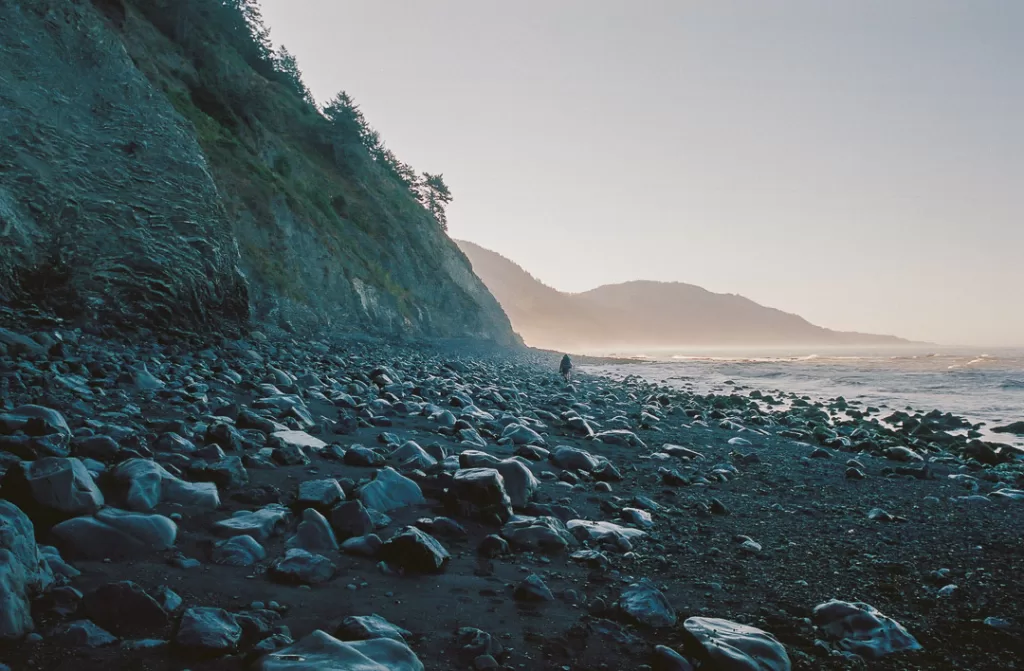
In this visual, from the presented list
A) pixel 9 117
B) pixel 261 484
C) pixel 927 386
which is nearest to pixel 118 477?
pixel 261 484

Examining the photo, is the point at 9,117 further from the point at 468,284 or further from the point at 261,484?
the point at 468,284

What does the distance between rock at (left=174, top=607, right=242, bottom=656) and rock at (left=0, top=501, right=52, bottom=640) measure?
37 cm

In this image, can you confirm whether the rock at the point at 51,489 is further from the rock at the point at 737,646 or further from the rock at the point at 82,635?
the rock at the point at 737,646

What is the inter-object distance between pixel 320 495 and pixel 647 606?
1.67 meters

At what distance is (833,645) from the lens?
207 centimetres

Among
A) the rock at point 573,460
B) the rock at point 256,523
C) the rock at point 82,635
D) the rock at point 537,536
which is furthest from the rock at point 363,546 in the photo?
the rock at point 573,460

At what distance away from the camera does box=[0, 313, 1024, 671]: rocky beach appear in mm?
1656

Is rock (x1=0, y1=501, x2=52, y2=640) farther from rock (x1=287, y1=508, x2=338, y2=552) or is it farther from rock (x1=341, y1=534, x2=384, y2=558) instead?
rock (x1=341, y1=534, x2=384, y2=558)

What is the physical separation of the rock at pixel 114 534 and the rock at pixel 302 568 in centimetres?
46

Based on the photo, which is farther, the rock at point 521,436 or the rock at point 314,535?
the rock at point 521,436

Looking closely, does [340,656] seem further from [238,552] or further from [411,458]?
[411,458]

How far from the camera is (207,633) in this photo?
1.57 meters

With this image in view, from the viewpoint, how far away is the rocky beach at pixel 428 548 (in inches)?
65.2

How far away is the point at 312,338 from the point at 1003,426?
14770 mm
